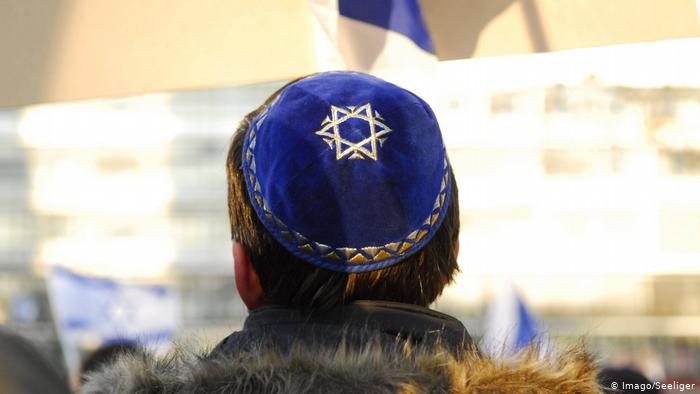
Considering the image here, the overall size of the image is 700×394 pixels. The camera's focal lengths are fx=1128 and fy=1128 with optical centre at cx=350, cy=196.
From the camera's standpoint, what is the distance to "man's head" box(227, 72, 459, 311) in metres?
1.07

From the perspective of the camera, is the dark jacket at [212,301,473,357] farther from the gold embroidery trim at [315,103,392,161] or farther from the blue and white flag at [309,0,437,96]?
the blue and white flag at [309,0,437,96]

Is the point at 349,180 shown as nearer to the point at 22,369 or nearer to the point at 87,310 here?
the point at 22,369

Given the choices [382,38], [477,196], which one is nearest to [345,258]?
[382,38]

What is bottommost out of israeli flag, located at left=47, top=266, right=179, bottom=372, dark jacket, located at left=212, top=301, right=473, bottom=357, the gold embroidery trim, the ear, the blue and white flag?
dark jacket, located at left=212, top=301, right=473, bottom=357

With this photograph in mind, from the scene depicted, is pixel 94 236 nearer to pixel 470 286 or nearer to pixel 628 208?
pixel 470 286

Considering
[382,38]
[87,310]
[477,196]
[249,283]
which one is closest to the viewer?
[249,283]

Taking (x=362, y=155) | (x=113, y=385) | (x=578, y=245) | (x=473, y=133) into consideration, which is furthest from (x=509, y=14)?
(x=578, y=245)

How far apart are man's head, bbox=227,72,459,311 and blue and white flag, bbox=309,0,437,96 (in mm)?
1058

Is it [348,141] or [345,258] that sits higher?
[348,141]

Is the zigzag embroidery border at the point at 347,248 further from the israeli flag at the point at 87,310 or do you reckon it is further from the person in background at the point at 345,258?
the israeli flag at the point at 87,310

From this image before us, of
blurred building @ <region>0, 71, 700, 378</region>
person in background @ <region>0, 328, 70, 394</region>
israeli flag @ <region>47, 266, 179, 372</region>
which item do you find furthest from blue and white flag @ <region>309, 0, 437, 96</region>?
blurred building @ <region>0, 71, 700, 378</region>

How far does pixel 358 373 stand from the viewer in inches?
38.6

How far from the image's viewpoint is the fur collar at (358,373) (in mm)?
977

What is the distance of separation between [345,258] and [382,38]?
49.8 inches
